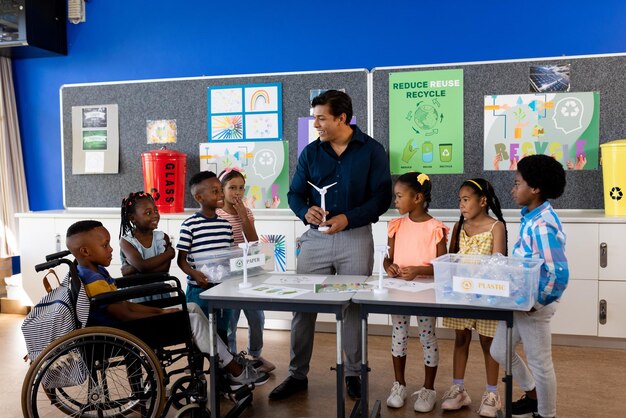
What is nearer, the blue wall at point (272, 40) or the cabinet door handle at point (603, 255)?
the cabinet door handle at point (603, 255)

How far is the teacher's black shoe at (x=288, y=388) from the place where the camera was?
99.0 inches

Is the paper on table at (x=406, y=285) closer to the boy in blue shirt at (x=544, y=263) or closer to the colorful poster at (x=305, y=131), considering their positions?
the boy in blue shirt at (x=544, y=263)

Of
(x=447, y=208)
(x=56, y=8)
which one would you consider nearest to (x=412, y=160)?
(x=447, y=208)

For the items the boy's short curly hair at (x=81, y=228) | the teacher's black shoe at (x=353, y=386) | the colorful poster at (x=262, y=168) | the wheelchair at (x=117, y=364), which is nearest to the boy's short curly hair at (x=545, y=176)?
the teacher's black shoe at (x=353, y=386)

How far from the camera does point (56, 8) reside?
424cm

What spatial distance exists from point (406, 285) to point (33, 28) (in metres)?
3.34

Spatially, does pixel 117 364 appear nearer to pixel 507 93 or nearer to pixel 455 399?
pixel 455 399

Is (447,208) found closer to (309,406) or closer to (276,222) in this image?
(276,222)

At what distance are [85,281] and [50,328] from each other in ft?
0.66

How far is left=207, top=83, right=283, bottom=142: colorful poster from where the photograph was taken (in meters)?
3.83

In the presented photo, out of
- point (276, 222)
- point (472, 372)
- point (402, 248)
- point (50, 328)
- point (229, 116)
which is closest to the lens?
point (50, 328)

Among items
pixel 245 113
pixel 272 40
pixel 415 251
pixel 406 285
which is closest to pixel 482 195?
pixel 415 251

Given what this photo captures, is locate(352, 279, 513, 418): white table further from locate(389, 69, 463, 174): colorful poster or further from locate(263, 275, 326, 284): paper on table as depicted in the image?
locate(389, 69, 463, 174): colorful poster

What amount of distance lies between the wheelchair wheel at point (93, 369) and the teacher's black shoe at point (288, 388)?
0.61 metres
